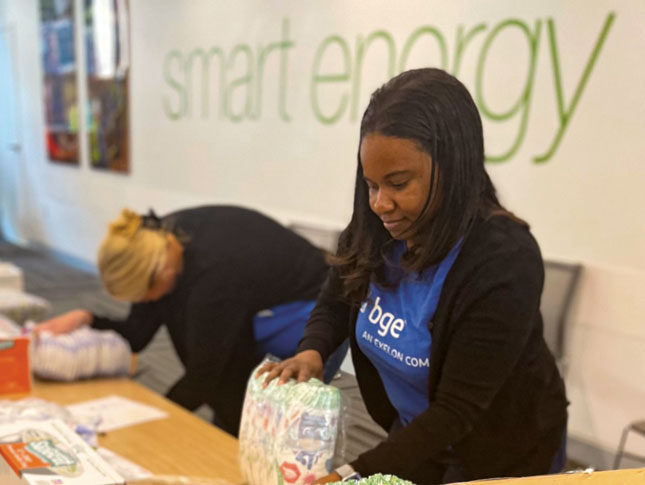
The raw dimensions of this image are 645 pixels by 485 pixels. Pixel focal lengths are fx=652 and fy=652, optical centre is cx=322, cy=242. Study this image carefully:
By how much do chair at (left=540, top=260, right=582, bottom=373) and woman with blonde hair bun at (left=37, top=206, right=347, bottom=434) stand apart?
1.24 meters

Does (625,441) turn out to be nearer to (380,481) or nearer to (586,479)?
(586,479)

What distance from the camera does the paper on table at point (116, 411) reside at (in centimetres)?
158

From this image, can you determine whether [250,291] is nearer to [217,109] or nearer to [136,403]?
[136,403]

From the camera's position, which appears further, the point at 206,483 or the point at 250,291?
the point at 250,291

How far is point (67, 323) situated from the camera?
1915mm

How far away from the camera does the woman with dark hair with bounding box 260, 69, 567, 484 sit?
2.83ft

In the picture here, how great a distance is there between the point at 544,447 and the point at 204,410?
209cm

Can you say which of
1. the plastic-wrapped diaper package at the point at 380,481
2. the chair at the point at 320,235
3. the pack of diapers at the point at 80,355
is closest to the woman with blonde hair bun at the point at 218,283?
the pack of diapers at the point at 80,355

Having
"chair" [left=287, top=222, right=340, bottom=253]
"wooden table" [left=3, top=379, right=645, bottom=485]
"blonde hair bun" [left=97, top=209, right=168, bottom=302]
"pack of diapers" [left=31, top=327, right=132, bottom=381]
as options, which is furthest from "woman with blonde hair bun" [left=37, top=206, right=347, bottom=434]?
"chair" [left=287, top=222, right=340, bottom=253]

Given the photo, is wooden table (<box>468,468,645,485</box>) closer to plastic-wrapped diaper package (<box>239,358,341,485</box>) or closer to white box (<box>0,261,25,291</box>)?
plastic-wrapped diaper package (<box>239,358,341,485</box>)

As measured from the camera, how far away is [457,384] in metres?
0.89

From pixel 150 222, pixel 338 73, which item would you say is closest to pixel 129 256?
pixel 150 222

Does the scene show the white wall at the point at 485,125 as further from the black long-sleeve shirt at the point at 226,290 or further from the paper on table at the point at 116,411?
the paper on table at the point at 116,411

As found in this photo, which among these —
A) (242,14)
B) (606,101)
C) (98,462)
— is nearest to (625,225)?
(606,101)
